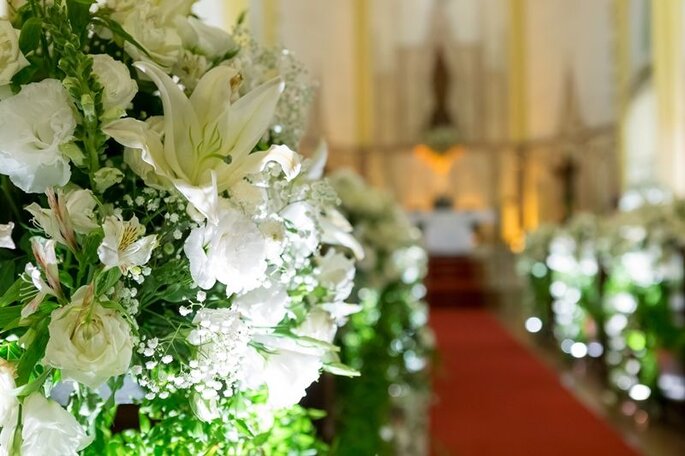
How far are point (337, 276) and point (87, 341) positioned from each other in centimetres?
42

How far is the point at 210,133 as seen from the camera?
32.3 inches

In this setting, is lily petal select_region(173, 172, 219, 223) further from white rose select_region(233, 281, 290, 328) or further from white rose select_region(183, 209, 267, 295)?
white rose select_region(233, 281, 290, 328)

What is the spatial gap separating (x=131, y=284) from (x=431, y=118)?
14920mm

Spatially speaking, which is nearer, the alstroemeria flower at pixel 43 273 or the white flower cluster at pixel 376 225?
the alstroemeria flower at pixel 43 273

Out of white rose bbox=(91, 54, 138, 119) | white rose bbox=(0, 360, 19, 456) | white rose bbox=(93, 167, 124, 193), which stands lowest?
white rose bbox=(0, 360, 19, 456)

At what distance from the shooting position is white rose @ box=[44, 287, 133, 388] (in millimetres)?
692

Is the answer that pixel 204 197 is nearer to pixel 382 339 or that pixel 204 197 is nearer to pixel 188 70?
pixel 188 70

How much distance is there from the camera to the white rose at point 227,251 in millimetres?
755

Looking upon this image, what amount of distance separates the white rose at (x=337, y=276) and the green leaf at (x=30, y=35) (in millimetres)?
436

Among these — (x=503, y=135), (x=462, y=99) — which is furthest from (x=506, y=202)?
(x=462, y=99)

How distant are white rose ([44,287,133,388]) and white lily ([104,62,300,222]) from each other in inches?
5.4

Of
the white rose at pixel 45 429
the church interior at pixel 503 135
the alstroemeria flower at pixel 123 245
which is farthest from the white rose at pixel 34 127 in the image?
the church interior at pixel 503 135

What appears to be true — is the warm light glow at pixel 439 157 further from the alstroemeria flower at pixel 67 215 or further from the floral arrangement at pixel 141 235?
the alstroemeria flower at pixel 67 215

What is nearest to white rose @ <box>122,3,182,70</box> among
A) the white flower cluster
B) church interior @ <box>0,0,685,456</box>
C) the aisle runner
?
church interior @ <box>0,0,685,456</box>
